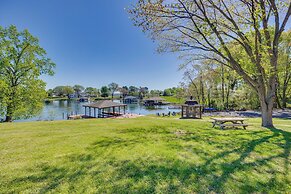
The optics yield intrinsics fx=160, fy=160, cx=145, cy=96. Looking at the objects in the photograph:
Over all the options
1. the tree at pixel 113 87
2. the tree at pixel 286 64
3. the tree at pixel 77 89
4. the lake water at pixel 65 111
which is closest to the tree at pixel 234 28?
the tree at pixel 286 64

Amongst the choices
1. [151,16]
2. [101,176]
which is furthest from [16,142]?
[151,16]

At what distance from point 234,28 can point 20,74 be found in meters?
21.1

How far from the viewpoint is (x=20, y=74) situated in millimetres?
17969

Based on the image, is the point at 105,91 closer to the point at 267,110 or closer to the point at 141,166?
the point at 267,110

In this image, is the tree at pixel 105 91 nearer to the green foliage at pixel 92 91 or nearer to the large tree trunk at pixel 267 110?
the green foliage at pixel 92 91

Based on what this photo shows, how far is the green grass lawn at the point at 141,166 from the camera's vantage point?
3010 mm

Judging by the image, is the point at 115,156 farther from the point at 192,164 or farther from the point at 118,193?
the point at 192,164

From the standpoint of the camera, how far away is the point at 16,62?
17750 mm

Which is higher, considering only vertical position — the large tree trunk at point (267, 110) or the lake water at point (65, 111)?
the large tree trunk at point (267, 110)

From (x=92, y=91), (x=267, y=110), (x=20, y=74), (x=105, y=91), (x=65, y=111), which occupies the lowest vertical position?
(x=65, y=111)

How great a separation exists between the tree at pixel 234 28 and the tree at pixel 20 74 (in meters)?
16.1

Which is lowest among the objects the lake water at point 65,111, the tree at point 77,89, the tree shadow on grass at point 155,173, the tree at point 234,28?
the lake water at point 65,111

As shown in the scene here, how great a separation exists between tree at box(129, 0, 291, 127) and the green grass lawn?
4.69m

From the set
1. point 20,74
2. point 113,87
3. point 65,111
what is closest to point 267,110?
point 20,74
